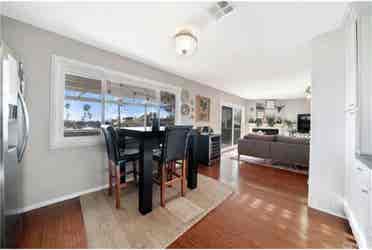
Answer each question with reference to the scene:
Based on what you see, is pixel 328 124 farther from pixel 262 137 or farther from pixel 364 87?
pixel 262 137

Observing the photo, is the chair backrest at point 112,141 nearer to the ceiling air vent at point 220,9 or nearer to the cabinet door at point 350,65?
the ceiling air vent at point 220,9

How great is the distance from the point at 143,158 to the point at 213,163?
273 cm

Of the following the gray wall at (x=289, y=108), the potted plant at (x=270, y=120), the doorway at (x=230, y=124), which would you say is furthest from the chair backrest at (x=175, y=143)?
the potted plant at (x=270, y=120)

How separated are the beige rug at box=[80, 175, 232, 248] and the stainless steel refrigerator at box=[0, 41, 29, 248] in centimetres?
64

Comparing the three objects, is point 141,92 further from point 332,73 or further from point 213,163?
point 332,73

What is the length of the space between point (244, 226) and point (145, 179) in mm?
1268

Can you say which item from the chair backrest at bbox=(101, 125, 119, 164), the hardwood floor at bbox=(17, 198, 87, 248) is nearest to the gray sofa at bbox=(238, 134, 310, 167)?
the chair backrest at bbox=(101, 125, 119, 164)

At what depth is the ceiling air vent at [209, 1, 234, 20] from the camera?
1502 millimetres

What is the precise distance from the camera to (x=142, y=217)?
179 cm

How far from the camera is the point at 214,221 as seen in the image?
174 cm

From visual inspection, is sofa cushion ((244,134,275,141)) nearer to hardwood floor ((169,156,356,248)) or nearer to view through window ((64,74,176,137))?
hardwood floor ((169,156,356,248))

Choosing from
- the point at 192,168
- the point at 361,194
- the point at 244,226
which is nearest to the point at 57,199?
the point at 192,168

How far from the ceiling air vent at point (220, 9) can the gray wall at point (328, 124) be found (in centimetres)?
137

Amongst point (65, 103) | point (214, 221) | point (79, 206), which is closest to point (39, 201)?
point (79, 206)
